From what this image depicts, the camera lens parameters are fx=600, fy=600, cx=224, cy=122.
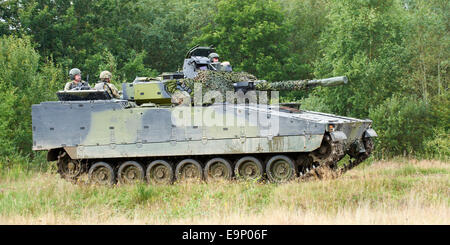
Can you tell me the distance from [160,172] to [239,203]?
3.75 metres

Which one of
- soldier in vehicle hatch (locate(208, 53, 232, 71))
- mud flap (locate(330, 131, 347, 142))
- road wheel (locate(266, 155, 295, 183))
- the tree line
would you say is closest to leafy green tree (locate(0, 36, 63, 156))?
A: the tree line

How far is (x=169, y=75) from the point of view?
47.9 ft

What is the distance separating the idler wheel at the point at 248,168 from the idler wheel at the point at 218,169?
8.3 inches

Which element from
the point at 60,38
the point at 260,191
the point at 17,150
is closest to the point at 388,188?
the point at 260,191

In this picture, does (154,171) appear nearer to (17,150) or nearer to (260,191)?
(260,191)

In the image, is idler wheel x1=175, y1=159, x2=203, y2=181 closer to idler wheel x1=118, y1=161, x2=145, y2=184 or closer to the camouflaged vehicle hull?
the camouflaged vehicle hull

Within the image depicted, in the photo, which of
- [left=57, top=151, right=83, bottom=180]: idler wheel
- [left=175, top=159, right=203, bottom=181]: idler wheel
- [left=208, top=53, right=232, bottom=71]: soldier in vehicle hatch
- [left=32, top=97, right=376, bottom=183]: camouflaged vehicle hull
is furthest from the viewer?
[left=208, top=53, right=232, bottom=71]: soldier in vehicle hatch

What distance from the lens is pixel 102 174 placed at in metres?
14.2

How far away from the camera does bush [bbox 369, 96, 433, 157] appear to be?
72.5 ft

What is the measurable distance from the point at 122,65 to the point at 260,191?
75.6ft

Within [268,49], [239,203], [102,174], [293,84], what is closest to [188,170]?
[102,174]

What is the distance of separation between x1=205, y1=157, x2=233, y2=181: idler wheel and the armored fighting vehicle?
22 mm

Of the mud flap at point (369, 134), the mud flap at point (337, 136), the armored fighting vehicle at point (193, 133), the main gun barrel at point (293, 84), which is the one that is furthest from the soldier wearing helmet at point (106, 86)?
the mud flap at point (369, 134)

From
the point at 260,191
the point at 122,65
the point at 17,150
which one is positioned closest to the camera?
the point at 260,191
